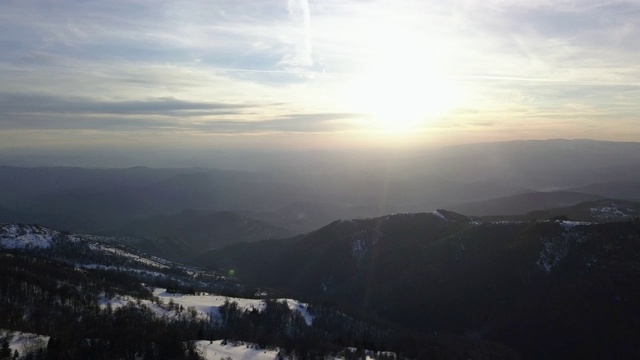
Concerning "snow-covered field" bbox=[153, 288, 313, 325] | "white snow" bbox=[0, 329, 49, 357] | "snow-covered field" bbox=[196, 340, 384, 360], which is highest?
"white snow" bbox=[0, 329, 49, 357]

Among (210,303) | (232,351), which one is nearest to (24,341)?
(232,351)

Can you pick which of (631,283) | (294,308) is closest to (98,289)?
(294,308)

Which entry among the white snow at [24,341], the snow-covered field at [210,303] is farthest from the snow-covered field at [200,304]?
the white snow at [24,341]

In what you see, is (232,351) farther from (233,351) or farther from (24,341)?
(24,341)

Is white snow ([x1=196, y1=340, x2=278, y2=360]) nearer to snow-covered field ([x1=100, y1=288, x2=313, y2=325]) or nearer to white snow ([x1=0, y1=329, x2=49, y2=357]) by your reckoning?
white snow ([x1=0, y1=329, x2=49, y2=357])

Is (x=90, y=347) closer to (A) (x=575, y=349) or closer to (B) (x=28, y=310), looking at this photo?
(B) (x=28, y=310)

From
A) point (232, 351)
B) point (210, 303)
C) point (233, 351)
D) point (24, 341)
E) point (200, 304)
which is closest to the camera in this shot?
point (24, 341)

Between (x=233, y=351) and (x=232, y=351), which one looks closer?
(x=232, y=351)

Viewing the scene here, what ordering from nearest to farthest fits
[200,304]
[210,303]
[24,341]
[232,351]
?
[24,341]
[232,351]
[200,304]
[210,303]

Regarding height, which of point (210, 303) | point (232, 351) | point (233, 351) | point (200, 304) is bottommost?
point (210, 303)

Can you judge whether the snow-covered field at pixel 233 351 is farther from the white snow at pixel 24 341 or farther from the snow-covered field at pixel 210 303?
the snow-covered field at pixel 210 303

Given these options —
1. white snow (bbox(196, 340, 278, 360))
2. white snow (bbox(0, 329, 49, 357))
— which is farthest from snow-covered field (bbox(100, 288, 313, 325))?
white snow (bbox(0, 329, 49, 357))
